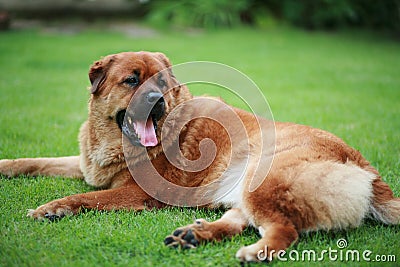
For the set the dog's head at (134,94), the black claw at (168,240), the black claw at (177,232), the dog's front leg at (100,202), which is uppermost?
the dog's head at (134,94)

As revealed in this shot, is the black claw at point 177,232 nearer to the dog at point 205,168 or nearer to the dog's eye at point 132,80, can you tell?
the dog at point 205,168

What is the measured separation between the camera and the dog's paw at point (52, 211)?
3217 millimetres

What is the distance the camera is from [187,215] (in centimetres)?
346

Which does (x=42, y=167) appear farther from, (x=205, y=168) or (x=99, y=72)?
(x=205, y=168)

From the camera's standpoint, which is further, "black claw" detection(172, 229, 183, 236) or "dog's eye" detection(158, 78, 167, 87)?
"dog's eye" detection(158, 78, 167, 87)

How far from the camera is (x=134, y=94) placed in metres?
3.61

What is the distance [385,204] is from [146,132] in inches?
70.6

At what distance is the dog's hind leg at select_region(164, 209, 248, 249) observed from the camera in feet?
9.51

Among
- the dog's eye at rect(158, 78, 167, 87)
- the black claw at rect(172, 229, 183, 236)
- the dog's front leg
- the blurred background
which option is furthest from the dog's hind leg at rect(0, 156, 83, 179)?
the blurred background

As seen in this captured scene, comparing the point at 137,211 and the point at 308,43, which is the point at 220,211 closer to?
the point at 137,211

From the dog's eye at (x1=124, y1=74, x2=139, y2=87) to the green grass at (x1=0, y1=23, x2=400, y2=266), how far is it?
0.98 m

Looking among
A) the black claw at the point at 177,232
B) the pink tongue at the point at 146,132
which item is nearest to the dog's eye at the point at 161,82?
the pink tongue at the point at 146,132

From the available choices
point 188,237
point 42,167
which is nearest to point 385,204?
point 188,237

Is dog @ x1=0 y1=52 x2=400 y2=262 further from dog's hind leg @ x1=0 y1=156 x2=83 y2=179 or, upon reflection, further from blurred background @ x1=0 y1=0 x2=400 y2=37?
blurred background @ x1=0 y1=0 x2=400 y2=37
